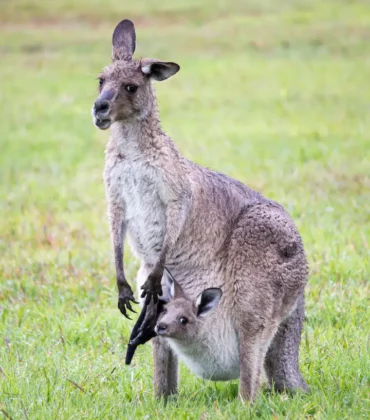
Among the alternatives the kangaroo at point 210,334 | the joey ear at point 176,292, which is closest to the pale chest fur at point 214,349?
the kangaroo at point 210,334

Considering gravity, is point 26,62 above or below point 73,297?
above

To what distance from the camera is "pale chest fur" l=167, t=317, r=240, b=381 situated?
4891mm

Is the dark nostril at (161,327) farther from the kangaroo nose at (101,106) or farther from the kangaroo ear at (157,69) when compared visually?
the kangaroo ear at (157,69)

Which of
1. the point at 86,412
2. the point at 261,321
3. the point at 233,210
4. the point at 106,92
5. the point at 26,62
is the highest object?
the point at 26,62

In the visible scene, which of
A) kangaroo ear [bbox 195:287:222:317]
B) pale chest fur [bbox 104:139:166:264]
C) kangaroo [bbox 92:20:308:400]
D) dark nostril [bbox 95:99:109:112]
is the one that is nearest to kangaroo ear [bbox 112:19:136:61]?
kangaroo [bbox 92:20:308:400]

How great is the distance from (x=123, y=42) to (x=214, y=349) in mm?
1861

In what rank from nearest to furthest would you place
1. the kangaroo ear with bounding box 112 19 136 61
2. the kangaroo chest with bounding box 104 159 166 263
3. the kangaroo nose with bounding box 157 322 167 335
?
the kangaroo nose with bounding box 157 322 167 335 → the kangaroo chest with bounding box 104 159 166 263 → the kangaroo ear with bounding box 112 19 136 61

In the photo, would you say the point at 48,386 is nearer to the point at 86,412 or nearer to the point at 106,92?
the point at 86,412

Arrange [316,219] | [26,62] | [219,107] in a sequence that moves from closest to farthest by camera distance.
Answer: [316,219] < [219,107] < [26,62]

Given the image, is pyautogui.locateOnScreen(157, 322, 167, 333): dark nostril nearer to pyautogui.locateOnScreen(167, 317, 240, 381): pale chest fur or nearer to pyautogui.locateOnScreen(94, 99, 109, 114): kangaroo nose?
pyautogui.locateOnScreen(167, 317, 240, 381): pale chest fur

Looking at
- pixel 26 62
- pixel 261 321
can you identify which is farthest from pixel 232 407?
pixel 26 62

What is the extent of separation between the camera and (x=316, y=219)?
9.16 m

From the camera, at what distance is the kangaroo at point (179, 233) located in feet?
16.1

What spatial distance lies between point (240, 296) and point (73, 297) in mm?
2612
